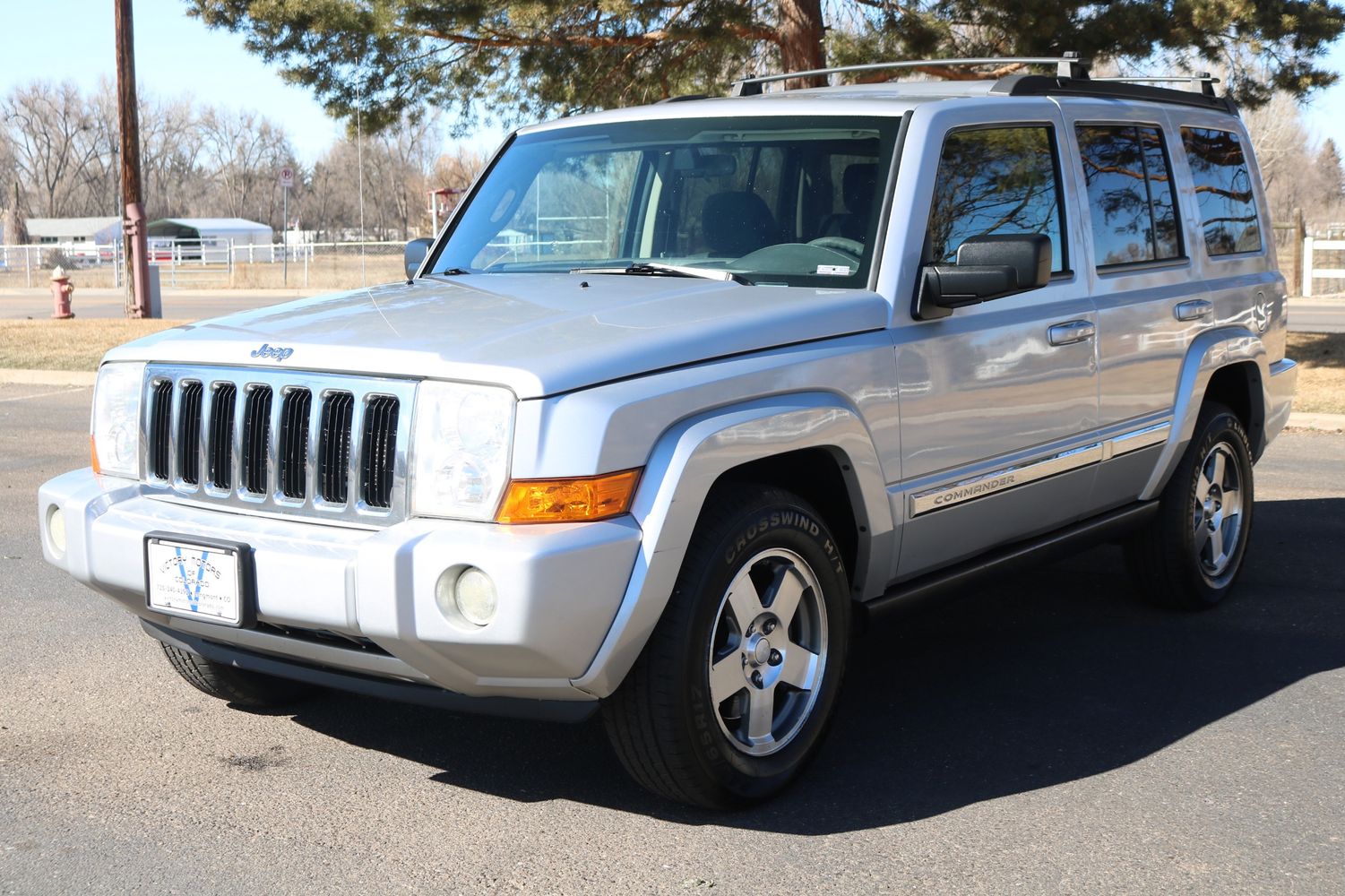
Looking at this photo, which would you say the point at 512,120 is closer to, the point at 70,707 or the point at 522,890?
the point at 70,707

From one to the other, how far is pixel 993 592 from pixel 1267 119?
4995 cm

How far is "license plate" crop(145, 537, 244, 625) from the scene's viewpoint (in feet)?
12.2

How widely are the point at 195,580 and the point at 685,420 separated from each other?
1.31 meters

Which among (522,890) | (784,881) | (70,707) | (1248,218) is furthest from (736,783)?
(1248,218)

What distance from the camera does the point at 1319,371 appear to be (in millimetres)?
14617

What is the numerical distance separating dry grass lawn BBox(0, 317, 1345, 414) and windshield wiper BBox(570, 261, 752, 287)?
9.01m

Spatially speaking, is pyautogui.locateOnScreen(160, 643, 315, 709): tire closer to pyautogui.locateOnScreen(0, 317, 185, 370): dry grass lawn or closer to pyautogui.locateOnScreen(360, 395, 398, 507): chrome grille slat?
pyautogui.locateOnScreen(360, 395, 398, 507): chrome grille slat

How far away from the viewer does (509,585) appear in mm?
3377

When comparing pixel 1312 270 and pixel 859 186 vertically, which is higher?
pixel 859 186

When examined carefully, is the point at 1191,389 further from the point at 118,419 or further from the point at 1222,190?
the point at 118,419

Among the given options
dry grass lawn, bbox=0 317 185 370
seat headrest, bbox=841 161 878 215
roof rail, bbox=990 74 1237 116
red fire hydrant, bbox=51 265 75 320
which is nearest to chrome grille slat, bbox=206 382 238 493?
seat headrest, bbox=841 161 878 215

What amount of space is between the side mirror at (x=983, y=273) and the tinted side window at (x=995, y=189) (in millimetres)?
193

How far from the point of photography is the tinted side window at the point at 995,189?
4.67m

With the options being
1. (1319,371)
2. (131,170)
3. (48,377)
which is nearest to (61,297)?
(131,170)
